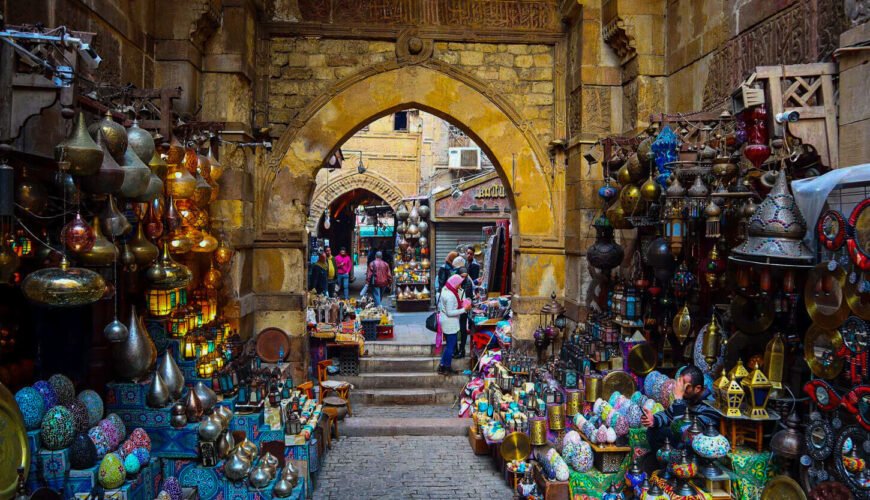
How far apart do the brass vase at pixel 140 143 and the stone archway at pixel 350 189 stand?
12735mm

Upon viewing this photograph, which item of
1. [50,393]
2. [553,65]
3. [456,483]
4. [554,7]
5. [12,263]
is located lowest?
[456,483]

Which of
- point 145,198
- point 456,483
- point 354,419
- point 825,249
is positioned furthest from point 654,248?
point 354,419

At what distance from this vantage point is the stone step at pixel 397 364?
8289 mm

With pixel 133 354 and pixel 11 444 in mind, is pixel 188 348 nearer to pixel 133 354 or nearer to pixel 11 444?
pixel 133 354

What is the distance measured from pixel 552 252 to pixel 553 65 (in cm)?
215

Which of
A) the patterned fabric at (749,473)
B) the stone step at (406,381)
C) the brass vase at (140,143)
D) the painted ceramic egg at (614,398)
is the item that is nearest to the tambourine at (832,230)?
the patterned fabric at (749,473)

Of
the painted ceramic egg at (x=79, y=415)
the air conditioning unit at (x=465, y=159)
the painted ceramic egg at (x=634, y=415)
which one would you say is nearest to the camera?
the painted ceramic egg at (x=79, y=415)

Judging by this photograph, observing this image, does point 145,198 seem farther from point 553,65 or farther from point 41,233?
point 553,65

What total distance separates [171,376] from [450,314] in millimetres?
4175

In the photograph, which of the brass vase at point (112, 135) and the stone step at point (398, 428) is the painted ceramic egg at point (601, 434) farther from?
the brass vase at point (112, 135)

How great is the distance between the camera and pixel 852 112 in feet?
11.0

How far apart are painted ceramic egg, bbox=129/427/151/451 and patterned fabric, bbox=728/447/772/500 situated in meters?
3.43

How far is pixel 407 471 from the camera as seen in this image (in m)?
5.64

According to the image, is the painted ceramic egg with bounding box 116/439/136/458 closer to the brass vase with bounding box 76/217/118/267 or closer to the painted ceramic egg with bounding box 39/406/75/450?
the painted ceramic egg with bounding box 39/406/75/450
